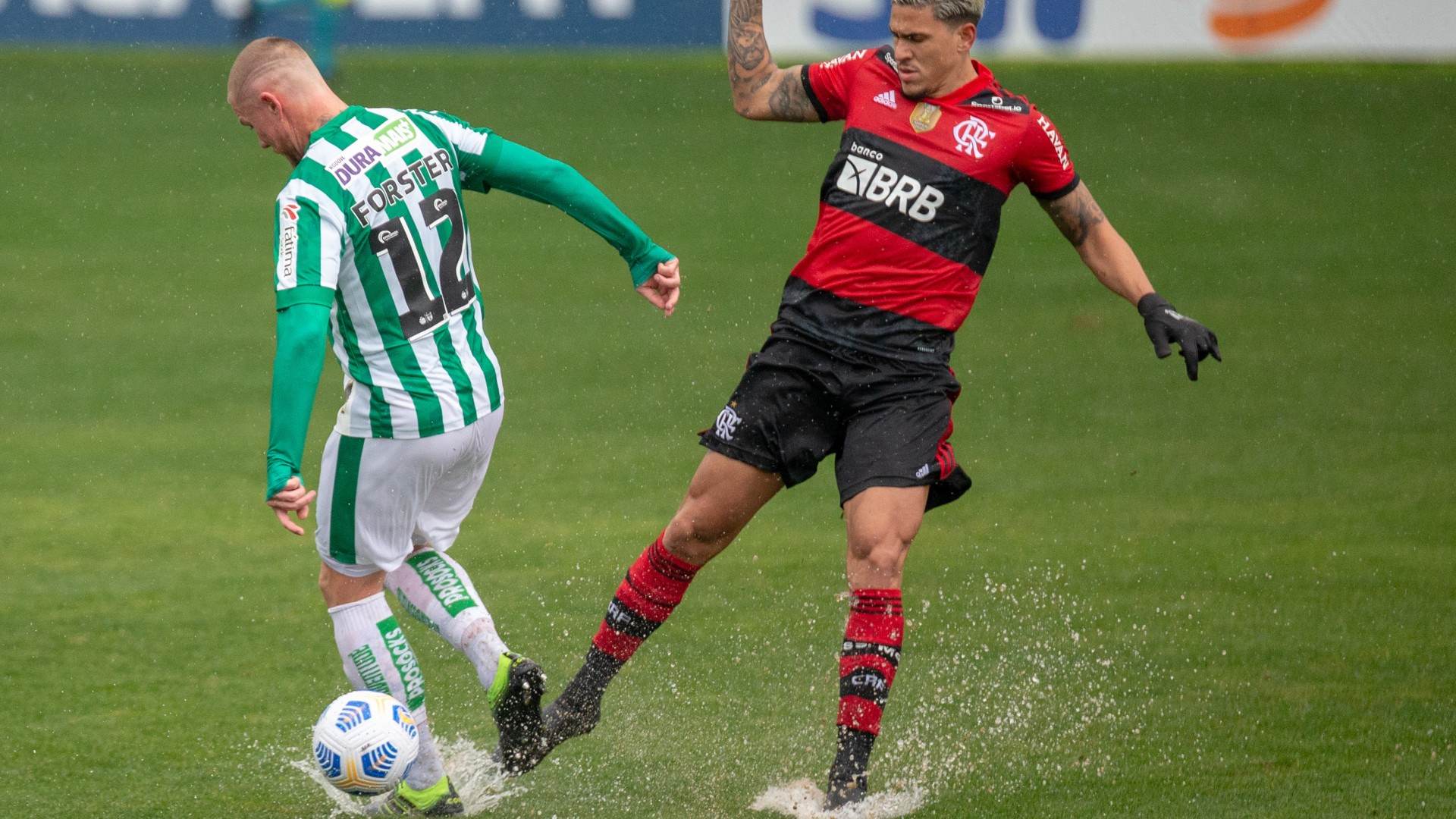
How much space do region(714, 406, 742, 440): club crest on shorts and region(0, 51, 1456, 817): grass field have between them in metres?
0.97

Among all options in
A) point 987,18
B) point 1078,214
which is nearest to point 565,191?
point 1078,214

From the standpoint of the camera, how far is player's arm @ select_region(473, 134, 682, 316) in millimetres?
4848

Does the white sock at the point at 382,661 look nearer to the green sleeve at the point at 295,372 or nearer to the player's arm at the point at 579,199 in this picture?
the green sleeve at the point at 295,372

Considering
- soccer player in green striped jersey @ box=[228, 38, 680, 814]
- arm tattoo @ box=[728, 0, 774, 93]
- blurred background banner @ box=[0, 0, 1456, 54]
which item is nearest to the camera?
soccer player in green striped jersey @ box=[228, 38, 680, 814]

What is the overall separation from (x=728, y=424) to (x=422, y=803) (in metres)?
1.37

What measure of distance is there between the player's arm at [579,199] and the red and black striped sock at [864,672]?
1.01 metres

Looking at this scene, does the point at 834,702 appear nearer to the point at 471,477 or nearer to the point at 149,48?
the point at 471,477

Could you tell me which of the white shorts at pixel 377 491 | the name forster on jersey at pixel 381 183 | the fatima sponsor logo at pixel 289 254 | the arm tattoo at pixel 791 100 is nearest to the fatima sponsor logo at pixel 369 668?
the white shorts at pixel 377 491

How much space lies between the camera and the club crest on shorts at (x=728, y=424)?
509 cm

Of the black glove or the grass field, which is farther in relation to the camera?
the grass field

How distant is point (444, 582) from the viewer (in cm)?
502

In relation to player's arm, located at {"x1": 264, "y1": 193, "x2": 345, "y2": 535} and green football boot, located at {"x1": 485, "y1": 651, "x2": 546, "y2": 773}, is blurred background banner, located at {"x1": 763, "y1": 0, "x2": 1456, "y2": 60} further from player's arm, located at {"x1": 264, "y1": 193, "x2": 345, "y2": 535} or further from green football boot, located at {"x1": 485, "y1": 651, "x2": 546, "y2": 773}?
player's arm, located at {"x1": 264, "y1": 193, "x2": 345, "y2": 535}

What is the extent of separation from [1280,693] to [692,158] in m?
12.1

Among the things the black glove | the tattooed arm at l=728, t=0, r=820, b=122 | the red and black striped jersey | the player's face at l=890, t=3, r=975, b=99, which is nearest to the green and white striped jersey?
the tattooed arm at l=728, t=0, r=820, b=122
